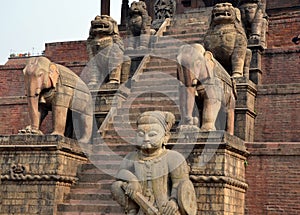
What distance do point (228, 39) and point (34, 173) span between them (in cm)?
546

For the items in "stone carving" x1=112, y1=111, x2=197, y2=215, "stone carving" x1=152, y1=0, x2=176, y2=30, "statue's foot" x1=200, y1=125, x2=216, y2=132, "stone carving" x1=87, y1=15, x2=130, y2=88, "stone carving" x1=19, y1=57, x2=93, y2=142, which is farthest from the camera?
"stone carving" x1=152, y1=0, x2=176, y2=30

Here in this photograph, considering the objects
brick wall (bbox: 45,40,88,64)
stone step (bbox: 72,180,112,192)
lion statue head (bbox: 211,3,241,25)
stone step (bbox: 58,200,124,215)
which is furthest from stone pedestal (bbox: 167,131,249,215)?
brick wall (bbox: 45,40,88,64)

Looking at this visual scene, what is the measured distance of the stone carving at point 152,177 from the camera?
8.56 metres

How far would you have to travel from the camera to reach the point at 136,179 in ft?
28.6

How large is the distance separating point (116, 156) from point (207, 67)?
8.30 feet

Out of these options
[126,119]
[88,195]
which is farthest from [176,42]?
[88,195]

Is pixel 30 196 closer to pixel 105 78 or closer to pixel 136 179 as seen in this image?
pixel 136 179

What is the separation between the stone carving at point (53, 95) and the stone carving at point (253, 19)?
533cm

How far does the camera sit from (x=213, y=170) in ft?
34.5

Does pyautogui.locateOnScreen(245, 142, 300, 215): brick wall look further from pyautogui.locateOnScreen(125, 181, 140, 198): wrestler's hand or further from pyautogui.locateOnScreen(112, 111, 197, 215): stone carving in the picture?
pyautogui.locateOnScreen(125, 181, 140, 198): wrestler's hand

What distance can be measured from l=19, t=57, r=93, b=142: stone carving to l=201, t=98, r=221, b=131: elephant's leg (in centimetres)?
274

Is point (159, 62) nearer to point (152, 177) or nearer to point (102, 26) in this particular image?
point (102, 26)

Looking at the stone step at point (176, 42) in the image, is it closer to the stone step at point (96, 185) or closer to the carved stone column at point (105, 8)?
the stone step at point (96, 185)

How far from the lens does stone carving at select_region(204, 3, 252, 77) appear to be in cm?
1409
